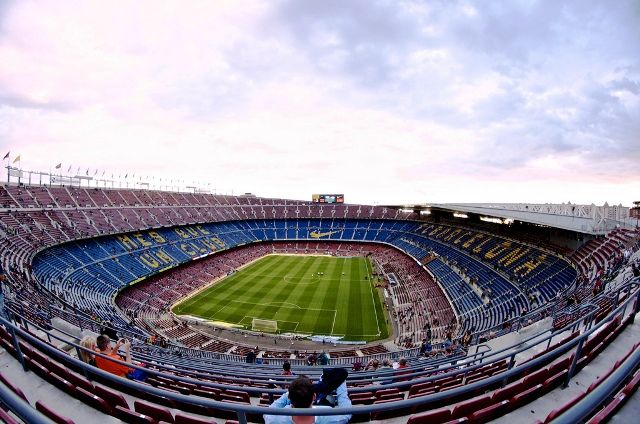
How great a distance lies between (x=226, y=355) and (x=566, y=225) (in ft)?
98.2

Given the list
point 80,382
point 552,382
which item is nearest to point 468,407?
point 552,382

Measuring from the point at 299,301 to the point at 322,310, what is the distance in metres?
3.91

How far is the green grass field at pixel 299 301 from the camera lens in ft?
105

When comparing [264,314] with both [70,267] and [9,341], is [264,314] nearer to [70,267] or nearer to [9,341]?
[70,267]

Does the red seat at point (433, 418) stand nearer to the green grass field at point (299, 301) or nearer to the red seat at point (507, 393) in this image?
the red seat at point (507, 393)

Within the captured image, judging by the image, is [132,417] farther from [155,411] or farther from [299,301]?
[299,301]

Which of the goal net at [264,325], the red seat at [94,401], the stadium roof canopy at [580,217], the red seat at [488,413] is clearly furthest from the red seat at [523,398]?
the goal net at [264,325]

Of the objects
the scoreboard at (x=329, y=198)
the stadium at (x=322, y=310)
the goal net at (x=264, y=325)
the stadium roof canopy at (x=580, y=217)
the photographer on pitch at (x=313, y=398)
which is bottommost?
the goal net at (x=264, y=325)

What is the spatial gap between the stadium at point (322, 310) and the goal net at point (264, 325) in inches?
10.3

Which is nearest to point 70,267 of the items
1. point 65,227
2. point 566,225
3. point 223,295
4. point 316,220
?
point 65,227

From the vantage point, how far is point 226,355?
81.6 ft

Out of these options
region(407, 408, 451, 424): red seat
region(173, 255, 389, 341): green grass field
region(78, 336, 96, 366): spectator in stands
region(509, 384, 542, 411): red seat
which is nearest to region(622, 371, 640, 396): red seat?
region(509, 384, 542, 411): red seat

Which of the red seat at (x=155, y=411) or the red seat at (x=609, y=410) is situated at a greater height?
the red seat at (x=609, y=410)

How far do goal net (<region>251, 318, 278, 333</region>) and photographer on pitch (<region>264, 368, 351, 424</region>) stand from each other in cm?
2795
